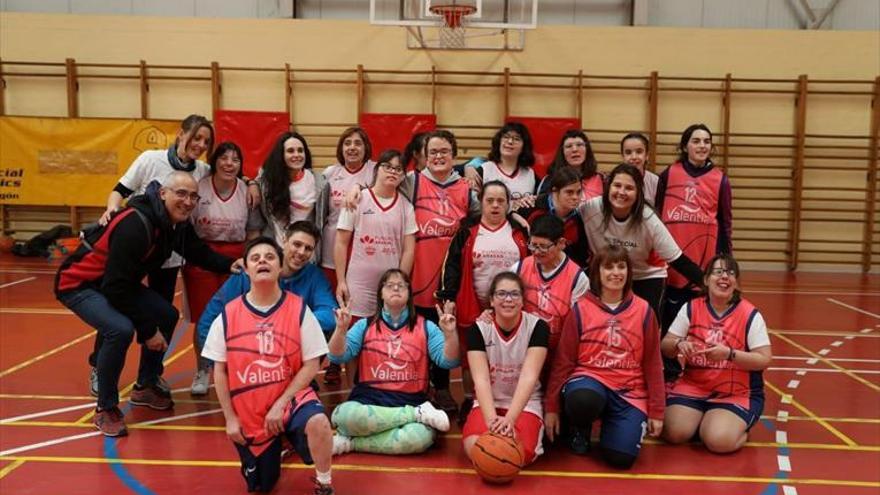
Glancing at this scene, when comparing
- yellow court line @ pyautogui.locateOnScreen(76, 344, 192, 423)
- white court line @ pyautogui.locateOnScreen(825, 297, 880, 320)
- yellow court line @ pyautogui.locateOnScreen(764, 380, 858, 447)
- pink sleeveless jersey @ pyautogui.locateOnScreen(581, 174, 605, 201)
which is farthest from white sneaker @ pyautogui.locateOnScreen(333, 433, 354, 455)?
white court line @ pyautogui.locateOnScreen(825, 297, 880, 320)

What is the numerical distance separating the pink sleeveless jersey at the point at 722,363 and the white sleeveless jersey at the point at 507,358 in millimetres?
1131

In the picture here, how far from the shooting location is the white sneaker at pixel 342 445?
423 centimetres

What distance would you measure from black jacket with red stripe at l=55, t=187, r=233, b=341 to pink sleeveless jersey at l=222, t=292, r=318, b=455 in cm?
107

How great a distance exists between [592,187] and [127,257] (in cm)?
312

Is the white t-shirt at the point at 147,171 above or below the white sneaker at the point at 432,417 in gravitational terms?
above

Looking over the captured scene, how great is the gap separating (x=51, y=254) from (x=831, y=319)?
39.1 ft

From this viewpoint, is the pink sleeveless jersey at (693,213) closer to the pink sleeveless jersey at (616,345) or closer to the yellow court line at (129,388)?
the pink sleeveless jersey at (616,345)

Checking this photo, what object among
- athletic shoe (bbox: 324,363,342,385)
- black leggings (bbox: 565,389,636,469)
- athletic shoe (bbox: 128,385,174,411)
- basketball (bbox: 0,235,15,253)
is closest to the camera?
black leggings (bbox: 565,389,636,469)

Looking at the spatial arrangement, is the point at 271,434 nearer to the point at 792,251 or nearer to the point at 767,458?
the point at 767,458

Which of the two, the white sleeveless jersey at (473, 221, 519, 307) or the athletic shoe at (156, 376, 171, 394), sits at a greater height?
the white sleeveless jersey at (473, 221, 519, 307)

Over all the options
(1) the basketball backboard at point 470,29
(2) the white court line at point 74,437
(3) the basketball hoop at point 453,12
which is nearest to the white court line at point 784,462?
(2) the white court line at point 74,437

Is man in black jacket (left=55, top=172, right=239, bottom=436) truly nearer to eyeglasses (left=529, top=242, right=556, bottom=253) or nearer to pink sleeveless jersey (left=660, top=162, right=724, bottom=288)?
eyeglasses (left=529, top=242, right=556, bottom=253)

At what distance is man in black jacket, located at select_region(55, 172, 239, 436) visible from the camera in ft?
14.3

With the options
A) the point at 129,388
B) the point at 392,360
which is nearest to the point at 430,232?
the point at 392,360
